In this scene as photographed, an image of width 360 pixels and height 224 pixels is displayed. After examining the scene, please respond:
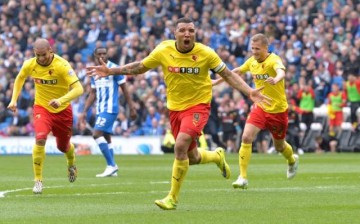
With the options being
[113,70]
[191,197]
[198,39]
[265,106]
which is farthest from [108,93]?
[198,39]

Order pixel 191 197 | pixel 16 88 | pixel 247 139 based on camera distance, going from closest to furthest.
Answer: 1. pixel 191 197
2. pixel 16 88
3. pixel 247 139

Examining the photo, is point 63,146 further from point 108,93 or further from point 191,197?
point 108,93

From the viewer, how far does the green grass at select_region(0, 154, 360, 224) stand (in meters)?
12.4

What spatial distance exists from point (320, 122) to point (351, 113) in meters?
1.29

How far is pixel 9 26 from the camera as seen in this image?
42281mm

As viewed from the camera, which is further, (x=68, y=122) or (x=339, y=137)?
(x=339, y=137)

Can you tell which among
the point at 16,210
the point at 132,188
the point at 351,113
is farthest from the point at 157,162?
the point at 16,210

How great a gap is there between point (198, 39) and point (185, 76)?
2374 cm

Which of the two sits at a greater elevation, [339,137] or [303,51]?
[303,51]

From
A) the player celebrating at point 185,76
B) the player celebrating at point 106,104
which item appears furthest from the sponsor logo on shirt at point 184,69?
the player celebrating at point 106,104

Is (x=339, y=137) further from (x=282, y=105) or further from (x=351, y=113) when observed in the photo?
(x=282, y=105)

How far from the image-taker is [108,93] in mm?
22406

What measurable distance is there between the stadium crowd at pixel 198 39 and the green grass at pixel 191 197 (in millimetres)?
10808

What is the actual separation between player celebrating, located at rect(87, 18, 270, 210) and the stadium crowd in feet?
64.9
